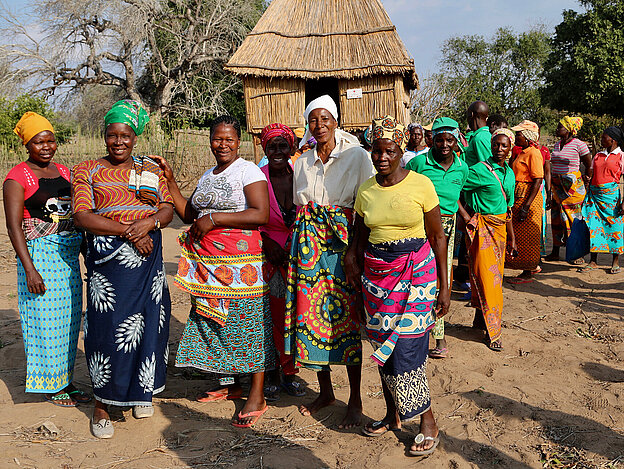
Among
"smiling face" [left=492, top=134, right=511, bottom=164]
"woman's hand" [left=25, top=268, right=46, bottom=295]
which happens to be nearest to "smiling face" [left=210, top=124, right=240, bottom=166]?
"woman's hand" [left=25, top=268, right=46, bottom=295]

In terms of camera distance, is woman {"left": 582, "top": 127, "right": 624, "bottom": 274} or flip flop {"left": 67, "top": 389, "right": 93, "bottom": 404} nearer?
flip flop {"left": 67, "top": 389, "right": 93, "bottom": 404}

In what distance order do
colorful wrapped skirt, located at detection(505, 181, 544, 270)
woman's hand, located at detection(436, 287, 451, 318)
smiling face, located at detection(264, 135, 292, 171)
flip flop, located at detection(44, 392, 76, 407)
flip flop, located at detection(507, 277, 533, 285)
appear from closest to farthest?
1. woman's hand, located at detection(436, 287, 451, 318)
2. smiling face, located at detection(264, 135, 292, 171)
3. flip flop, located at detection(44, 392, 76, 407)
4. colorful wrapped skirt, located at detection(505, 181, 544, 270)
5. flip flop, located at detection(507, 277, 533, 285)

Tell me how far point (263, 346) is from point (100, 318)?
105cm

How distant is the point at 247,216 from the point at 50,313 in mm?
1596

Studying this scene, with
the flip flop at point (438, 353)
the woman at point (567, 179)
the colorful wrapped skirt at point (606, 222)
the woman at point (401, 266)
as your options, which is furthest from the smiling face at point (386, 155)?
the woman at point (567, 179)

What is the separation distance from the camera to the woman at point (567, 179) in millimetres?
7590

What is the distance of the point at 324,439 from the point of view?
329 cm

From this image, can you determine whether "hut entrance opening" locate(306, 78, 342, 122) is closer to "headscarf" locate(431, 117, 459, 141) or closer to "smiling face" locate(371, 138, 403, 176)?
"headscarf" locate(431, 117, 459, 141)

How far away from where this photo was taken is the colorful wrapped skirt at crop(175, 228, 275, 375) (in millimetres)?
3420

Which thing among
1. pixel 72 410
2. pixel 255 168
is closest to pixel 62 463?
pixel 72 410

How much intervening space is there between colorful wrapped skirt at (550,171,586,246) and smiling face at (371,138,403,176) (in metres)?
5.77

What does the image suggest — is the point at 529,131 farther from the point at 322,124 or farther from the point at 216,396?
the point at 216,396

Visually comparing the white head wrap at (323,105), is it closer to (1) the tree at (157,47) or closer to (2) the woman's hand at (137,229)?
(2) the woman's hand at (137,229)

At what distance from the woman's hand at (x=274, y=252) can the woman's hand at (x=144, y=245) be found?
2.44ft
